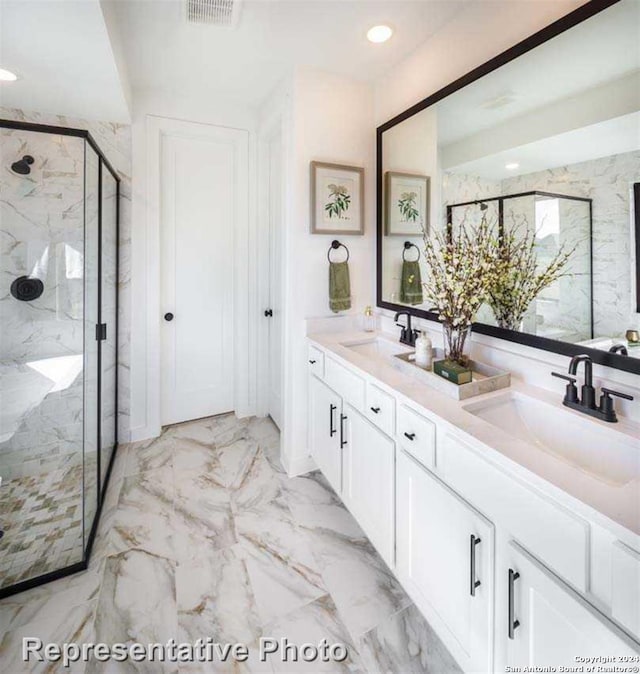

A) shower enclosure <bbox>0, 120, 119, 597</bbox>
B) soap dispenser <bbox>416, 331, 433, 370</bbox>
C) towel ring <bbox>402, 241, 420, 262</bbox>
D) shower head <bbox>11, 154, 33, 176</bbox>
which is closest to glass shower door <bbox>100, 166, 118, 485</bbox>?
shower enclosure <bbox>0, 120, 119, 597</bbox>

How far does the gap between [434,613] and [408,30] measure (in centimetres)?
253

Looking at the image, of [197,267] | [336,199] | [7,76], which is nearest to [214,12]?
[336,199]

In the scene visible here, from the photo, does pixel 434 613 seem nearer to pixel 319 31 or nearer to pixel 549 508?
pixel 549 508

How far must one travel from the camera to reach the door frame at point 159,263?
2695 millimetres

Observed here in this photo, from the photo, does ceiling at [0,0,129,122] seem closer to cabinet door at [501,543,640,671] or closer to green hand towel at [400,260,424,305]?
green hand towel at [400,260,424,305]

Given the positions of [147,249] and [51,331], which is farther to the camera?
[147,249]

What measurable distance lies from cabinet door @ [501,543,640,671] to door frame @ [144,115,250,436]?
2.55 m

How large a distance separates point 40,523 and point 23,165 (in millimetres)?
1950

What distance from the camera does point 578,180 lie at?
1.22m

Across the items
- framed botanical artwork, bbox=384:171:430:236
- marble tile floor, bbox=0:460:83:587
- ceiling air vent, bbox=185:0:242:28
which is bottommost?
marble tile floor, bbox=0:460:83:587

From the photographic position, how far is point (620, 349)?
115cm

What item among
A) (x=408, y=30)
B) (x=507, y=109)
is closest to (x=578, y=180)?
(x=507, y=109)

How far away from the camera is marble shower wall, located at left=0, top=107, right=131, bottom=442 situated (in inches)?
96.5

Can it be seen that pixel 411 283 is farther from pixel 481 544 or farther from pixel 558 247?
pixel 481 544
